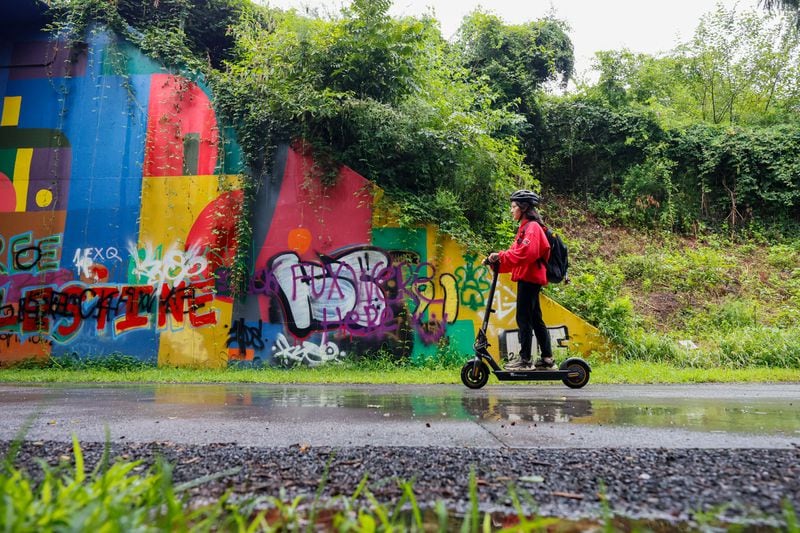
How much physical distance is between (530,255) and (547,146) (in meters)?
13.1

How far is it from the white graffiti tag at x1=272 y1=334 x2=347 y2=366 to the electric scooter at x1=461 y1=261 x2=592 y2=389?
5.13m

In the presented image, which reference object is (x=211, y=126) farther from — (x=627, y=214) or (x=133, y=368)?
(x=627, y=214)

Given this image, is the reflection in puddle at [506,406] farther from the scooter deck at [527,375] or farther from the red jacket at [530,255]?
the red jacket at [530,255]

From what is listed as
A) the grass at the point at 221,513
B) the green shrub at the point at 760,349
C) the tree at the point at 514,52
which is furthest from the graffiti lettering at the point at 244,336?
the tree at the point at 514,52

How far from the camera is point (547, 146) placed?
17.6m

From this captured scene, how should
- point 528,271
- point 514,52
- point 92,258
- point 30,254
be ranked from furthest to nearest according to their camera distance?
point 514,52 < point 30,254 < point 92,258 < point 528,271

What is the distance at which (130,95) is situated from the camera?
12.4m

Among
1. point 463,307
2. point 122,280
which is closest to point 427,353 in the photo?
point 463,307

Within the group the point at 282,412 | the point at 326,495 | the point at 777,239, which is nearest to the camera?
the point at 326,495

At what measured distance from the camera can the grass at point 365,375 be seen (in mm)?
8031

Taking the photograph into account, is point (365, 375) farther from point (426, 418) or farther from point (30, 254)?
point (30, 254)

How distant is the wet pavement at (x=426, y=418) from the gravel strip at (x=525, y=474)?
262 mm

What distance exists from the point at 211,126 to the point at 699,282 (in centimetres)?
1239

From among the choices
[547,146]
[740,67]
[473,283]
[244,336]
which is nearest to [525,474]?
[473,283]
